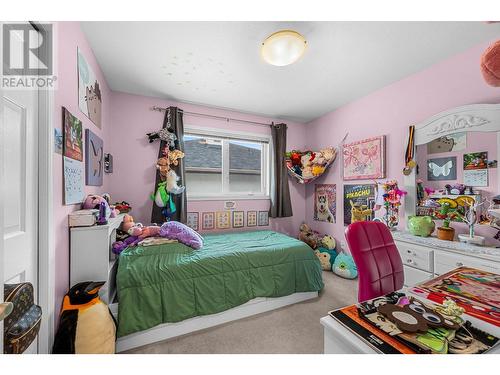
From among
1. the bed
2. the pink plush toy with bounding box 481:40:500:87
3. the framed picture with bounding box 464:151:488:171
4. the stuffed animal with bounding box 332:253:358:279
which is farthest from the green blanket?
the pink plush toy with bounding box 481:40:500:87

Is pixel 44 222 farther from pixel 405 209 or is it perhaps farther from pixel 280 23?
pixel 405 209

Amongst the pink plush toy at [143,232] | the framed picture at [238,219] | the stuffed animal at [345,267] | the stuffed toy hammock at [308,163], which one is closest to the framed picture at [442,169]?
the stuffed toy hammock at [308,163]

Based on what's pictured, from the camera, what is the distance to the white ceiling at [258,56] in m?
1.58

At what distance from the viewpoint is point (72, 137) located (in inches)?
57.9

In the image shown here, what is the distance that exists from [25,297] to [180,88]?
2.41 metres

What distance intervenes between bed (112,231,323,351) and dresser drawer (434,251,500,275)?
107 centimetres

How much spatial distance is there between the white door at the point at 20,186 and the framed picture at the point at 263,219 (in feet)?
8.78


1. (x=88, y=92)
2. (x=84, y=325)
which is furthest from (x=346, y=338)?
(x=88, y=92)

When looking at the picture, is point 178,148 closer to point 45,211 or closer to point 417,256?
point 45,211

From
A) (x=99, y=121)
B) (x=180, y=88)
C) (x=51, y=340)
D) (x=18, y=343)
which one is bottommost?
(x=51, y=340)

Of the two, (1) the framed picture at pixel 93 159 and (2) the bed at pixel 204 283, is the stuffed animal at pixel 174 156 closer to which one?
(1) the framed picture at pixel 93 159

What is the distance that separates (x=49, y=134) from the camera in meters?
1.18

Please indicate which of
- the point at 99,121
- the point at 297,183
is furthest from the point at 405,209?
the point at 99,121

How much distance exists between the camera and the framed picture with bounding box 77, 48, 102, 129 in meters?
1.60
